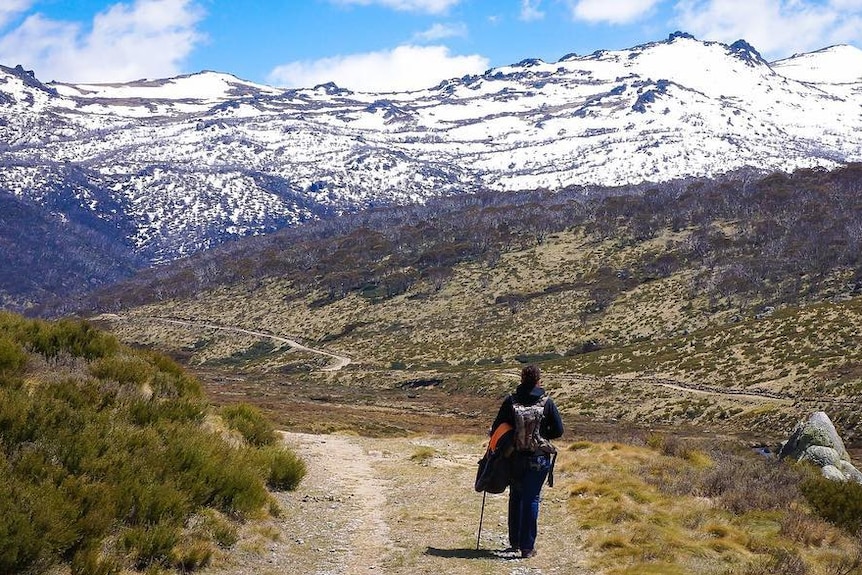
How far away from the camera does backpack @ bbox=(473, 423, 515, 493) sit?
1033 centimetres

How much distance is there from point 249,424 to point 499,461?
890cm

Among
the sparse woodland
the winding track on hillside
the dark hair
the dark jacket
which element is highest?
the sparse woodland

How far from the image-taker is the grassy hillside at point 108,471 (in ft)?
25.8

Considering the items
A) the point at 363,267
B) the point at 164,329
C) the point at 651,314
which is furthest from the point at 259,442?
the point at 363,267

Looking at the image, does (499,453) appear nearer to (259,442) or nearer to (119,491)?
(119,491)

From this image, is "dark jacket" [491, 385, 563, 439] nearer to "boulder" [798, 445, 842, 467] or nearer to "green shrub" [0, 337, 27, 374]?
"green shrub" [0, 337, 27, 374]

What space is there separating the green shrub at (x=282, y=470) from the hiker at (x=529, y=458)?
565cm

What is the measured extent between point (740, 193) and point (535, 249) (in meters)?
56.4

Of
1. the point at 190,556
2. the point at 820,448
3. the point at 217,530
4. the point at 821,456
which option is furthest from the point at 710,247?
the point at 190,556

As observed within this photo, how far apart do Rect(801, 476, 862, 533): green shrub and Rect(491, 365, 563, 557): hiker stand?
5.80 metres

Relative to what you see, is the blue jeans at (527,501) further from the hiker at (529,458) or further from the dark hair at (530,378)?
the dark hair at (530,378)

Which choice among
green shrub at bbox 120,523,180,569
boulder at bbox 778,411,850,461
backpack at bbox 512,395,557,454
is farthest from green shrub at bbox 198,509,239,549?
boulder at bbox 778,411,850,461

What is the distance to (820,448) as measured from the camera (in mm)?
21984

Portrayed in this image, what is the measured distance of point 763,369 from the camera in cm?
6806
